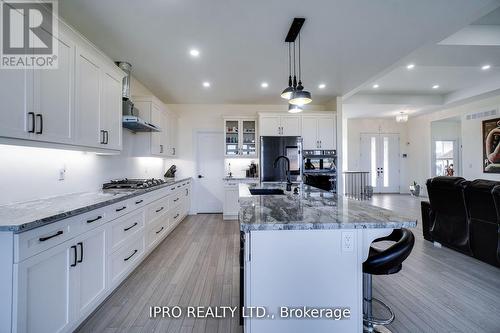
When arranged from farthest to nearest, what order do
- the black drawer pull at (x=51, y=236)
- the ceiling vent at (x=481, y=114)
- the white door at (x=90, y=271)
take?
the ceiling vent at (x=481, y=114), the white door at (x=90, y=271), the black drawer pull at (x=51, y=236)

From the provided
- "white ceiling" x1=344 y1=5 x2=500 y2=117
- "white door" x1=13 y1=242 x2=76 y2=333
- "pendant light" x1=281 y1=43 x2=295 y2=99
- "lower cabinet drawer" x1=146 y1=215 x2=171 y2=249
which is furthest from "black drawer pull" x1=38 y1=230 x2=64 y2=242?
"white ceiling" x1=344 y1=5 x2=500 y2=117

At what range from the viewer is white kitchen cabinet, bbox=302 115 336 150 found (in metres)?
5.03

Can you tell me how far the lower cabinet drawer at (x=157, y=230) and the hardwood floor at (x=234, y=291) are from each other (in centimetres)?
19

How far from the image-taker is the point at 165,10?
7.13 ft

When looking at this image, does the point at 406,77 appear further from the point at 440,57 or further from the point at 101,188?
the point at 101,188

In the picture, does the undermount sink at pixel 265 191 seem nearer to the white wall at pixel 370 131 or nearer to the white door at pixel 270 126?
the white door at pixel 270 126

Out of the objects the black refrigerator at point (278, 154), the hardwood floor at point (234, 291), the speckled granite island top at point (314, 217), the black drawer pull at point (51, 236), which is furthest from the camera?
the black refrigerator at point (278, 154)

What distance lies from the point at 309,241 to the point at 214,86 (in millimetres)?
3774

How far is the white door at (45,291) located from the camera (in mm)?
1226

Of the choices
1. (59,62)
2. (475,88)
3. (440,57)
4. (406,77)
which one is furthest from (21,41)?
(475,88)

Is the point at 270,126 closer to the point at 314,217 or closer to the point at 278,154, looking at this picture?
the point at 278,154

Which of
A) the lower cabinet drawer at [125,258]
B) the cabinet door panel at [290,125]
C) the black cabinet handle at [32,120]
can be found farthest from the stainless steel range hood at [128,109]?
the cabinet door panel at [290,125]

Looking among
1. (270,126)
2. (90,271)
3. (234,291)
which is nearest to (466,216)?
(234,291)

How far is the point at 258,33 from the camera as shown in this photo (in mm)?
2582
